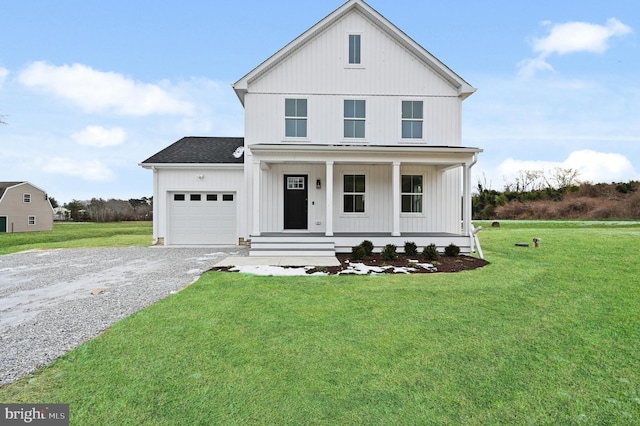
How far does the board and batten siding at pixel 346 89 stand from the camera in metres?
12.9

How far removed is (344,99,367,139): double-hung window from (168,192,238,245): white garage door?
18.6ft

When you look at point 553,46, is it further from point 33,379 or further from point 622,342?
point 33,379

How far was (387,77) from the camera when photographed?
13070 mm

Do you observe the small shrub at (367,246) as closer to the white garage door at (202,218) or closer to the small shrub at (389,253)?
the small shrub at (389,253)

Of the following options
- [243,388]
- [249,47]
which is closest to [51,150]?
[249,47]

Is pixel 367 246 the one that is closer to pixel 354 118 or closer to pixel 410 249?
pixel 410 249

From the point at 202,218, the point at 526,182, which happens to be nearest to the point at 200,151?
the point at 202,218

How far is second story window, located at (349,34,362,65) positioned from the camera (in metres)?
13.0

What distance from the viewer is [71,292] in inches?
256

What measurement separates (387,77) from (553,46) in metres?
10.4

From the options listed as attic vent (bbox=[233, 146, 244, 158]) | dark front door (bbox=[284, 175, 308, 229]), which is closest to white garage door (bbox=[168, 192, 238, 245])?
attic vent (bbox=[233, 146, 244, 158])

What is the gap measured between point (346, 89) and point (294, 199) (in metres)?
4.92

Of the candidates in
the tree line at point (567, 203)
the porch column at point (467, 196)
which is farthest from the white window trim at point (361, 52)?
the tree line at point (567, 203)

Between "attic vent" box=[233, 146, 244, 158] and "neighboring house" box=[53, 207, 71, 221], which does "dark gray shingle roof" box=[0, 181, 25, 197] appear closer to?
"neighboring house" box=[53, 207, 71, 221]
